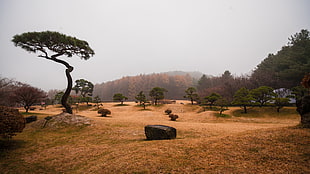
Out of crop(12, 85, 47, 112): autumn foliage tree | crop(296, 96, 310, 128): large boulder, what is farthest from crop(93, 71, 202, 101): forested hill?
crop(296, 96, 310, 128): large boulder

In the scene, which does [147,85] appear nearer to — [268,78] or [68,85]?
[268,78]

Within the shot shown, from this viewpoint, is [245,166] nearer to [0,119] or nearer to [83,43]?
[0,119]

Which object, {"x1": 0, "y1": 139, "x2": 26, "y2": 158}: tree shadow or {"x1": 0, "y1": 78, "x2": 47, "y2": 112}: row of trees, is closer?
{"x1": 0, "y1": 139, "x2": 26, "y2": 158}: tree shadow

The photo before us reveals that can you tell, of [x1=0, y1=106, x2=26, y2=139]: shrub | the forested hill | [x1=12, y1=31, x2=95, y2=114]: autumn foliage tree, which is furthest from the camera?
the forested hill

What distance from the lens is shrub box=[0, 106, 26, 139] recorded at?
4797 millimetres

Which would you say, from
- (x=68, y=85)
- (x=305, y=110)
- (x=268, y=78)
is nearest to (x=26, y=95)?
(x=68, y=85)

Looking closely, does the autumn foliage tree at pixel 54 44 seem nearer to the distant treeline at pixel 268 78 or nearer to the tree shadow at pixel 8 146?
the tree shadow at pixel 8 146

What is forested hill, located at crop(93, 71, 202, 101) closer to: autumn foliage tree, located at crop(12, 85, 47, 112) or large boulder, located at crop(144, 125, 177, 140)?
autumn foliage tree, located at crop(12, 85, 47, 112)

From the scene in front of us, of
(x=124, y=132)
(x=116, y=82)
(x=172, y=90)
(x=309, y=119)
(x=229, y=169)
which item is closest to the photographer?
(x=229, y=169)

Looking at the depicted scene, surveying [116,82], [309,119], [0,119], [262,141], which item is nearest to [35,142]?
[0,119]

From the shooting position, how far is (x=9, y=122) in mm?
4977

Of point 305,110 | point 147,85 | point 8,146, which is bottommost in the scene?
point 8,146

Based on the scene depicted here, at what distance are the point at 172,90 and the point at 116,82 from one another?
26.9 m

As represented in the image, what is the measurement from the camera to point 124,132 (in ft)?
22.4
